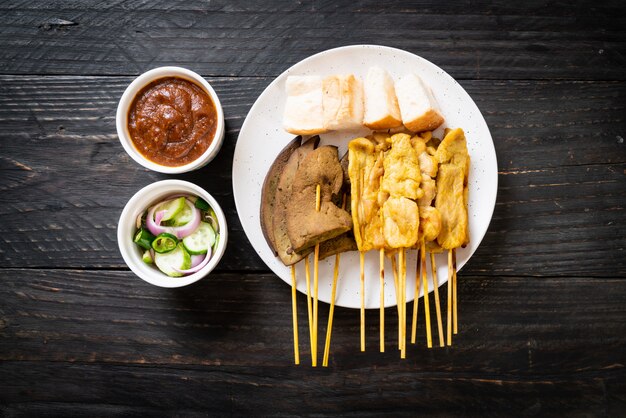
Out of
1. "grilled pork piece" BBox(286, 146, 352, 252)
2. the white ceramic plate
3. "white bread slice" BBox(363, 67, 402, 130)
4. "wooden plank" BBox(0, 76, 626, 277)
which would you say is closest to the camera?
"grilled pork piece" BBox(286, 146, 352, 252)

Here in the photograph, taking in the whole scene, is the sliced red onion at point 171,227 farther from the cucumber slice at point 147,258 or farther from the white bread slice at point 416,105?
the white bread slice at point 416,105

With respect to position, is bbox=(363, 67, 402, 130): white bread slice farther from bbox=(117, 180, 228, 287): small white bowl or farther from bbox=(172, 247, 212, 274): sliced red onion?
bbox=(172, 247, 212, 274): sliced red onion

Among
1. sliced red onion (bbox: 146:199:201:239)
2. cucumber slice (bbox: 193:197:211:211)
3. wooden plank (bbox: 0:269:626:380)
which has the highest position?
cucumber slice (bbox: 193:197:211:211)

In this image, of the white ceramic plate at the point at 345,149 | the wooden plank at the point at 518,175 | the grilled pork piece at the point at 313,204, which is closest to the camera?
the grilled pork piece at the point at 313,204

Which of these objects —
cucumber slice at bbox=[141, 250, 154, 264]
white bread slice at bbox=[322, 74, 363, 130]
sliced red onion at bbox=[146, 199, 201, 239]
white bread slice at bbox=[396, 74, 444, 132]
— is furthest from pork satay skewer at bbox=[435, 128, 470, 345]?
cucumber slice at bbox=[141, 250, 154, 264]

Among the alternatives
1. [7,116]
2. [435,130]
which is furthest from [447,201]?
[7,116]

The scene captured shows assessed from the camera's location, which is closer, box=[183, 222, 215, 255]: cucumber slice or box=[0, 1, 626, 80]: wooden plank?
box=[183, 222, 215, 255]: cucumber slice

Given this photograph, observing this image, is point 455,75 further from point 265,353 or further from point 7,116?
point 7,116

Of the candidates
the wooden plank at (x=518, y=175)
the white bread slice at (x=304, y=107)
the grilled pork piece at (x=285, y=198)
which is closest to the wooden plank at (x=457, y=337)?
the wooden plank at (x=518, y=175)
